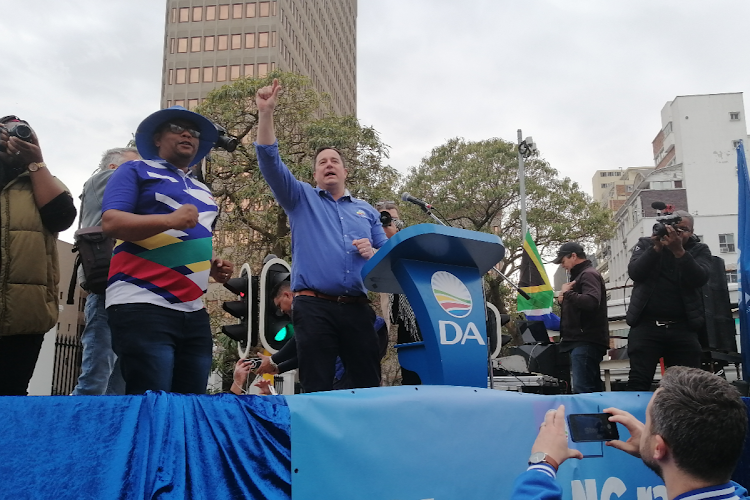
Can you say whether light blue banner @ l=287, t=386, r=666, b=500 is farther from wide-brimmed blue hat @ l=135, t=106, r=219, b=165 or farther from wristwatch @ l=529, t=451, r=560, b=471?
wide-brimmed blue hat @ l=135, t=106, r=219, b=165

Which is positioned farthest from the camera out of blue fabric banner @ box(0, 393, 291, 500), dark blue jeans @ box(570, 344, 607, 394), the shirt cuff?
dark blue jeans @ box(570, 344, 607, 394)

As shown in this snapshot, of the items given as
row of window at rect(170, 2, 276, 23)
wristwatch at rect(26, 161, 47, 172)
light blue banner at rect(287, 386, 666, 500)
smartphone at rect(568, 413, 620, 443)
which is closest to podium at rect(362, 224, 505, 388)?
light blue banner at rect(287, 386, 666, 500)

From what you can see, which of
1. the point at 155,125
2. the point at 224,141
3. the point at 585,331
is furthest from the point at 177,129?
the point at 585,331

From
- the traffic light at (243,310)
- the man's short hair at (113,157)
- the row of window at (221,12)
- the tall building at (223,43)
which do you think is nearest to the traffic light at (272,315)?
the traffic light at (243,310)

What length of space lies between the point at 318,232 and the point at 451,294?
926mm

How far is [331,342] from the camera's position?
3223mm

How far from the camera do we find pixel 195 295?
285cm

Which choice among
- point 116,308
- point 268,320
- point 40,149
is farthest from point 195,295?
point 268,320

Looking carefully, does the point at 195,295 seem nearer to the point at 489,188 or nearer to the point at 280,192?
the point at 280,192

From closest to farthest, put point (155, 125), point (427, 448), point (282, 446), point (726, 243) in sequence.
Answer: point (282, 446), point (427, 448), point (155, 125), point (726, 243)

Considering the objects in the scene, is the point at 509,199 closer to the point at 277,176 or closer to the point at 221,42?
the point at 277,176

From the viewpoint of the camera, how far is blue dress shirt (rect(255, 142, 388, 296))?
3.32 meters

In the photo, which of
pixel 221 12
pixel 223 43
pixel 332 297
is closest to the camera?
pixel 332 297

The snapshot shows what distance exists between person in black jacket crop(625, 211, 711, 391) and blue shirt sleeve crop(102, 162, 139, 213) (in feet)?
11.0
